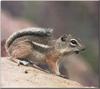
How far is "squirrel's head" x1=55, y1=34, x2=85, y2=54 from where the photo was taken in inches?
489

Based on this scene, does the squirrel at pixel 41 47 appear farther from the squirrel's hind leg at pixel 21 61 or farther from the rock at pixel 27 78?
the rock at pixel 27 78

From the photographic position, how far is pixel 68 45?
495 inches

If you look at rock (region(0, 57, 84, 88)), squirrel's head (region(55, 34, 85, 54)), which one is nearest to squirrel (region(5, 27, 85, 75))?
squirrel's head (region(55, 34, 85, 54))

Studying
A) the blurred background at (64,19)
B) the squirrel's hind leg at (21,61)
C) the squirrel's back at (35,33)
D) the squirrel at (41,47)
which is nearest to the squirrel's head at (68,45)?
the squirrel at (41,47)

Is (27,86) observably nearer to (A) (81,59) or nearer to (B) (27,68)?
(B) (27,68)

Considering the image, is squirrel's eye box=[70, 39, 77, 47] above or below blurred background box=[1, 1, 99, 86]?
below

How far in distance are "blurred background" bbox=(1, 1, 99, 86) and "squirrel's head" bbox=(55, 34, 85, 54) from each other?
12.8m

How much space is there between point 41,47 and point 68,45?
0.59m

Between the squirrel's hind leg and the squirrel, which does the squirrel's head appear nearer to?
the squirrel

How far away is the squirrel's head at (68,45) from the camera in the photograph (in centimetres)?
1242

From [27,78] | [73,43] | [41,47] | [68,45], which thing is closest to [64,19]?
[68,45]

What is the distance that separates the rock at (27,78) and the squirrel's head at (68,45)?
73 centimetres

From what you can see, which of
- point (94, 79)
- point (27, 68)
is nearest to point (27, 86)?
point (27, 68)

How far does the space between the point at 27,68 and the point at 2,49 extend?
3399 millimetres
